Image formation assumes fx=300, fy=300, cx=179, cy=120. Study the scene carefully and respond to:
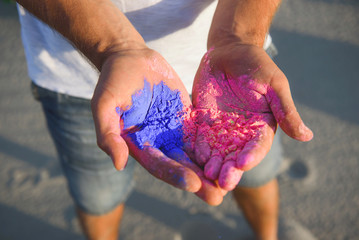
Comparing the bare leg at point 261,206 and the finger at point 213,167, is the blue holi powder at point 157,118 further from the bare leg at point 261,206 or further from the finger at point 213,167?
the bare leg at point 261,206

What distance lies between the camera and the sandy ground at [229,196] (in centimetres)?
167

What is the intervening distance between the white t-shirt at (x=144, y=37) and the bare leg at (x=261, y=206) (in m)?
0.63

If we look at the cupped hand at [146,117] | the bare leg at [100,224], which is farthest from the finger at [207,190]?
the bare leg at [100,224]

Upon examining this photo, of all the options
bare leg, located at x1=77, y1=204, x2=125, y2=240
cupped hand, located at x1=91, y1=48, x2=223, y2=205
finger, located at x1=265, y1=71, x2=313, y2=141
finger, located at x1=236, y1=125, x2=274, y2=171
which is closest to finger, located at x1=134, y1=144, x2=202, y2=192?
cupped hand, located at x1=91, y1=48, x2=223, y2=205

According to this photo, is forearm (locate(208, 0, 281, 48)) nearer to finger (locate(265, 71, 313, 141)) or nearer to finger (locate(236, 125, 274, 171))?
finger (locate(265, 71, 313, 141))

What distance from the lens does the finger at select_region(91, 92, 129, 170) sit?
0.74 m

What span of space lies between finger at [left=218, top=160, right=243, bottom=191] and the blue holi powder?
151 millimetres

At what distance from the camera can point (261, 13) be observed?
104 centimetres

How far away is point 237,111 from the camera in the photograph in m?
0.96

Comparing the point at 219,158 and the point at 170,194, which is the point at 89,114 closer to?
the point at 219,158

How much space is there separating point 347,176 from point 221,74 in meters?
1.27

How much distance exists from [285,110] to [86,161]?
2.62ft

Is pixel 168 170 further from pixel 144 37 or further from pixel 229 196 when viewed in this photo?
pixel 229 196

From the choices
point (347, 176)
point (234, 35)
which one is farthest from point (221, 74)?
point (347, 176)
